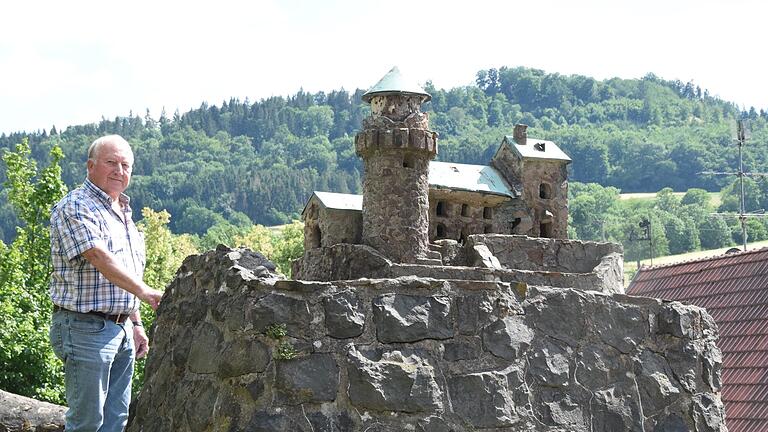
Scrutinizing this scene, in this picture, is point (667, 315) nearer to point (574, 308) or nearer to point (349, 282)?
point (574, 308)

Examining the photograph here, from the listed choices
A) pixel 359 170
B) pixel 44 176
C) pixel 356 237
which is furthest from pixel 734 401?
pixel 359 170

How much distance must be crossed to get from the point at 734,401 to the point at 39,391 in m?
13.9

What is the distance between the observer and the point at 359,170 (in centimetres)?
18425

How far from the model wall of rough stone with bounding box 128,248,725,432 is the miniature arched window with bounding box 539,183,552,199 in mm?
34350

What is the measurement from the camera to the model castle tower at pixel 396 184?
3198 cm

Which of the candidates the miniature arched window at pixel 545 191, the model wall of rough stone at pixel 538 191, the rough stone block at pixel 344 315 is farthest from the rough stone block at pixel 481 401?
the miniature arched window at pixel 545 191

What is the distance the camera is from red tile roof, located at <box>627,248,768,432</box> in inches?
693

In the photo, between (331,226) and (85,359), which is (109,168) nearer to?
(85,359)

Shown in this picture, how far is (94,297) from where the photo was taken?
6.14 metres

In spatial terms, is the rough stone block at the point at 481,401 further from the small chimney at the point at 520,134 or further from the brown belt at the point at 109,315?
the small chimney at the point at 520,134

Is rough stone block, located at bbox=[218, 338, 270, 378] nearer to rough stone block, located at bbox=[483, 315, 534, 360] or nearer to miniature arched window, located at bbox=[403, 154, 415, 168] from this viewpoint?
rough stone block, located at bbox=[483, 315, 534, 360]

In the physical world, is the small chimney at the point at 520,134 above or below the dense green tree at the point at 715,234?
above

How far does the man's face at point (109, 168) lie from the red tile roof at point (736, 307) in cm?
1273

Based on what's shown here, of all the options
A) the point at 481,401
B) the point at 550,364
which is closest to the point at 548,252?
the point at 550,364
